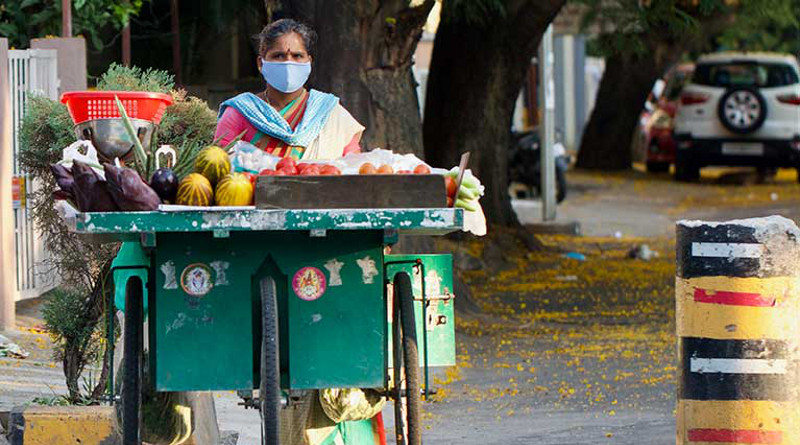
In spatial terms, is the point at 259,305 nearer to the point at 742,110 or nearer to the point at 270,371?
the point at 270,371

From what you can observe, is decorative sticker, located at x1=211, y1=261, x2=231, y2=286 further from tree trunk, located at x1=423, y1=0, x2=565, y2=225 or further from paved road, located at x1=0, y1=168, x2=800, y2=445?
tree trunk, located at x1=423, y1=0, x2=565, y2=225

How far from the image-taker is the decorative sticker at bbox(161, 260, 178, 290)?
17.5 feet

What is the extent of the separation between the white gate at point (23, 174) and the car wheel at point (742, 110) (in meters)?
16.4

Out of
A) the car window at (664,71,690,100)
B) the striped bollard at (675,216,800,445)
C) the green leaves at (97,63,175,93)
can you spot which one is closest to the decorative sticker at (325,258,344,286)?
the striped bollard at (675,216,800,445)

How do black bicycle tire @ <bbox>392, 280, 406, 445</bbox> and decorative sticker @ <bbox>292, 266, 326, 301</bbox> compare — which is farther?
black bicycle tire @ <bbox>392, 280, 406, 445</bbox>

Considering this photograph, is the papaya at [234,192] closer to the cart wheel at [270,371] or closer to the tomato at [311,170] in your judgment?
the tomato at [311,170]

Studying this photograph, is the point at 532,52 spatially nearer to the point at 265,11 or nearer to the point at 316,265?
the point at 265,11

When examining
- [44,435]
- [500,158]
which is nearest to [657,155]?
[500,158]

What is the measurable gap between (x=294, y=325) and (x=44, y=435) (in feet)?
5.63

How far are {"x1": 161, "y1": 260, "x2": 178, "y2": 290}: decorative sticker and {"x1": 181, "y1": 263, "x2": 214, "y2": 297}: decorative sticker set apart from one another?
1.2 inches

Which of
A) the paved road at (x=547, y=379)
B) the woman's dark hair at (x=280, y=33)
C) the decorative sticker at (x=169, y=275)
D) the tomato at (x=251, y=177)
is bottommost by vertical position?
the paved road at (x=547, y=379)

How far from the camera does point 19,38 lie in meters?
12.7

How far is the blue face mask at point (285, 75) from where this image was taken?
5.99m

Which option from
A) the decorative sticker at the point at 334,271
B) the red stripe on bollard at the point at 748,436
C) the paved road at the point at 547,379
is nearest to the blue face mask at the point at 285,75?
the decorative sticker at the point at 334,271
